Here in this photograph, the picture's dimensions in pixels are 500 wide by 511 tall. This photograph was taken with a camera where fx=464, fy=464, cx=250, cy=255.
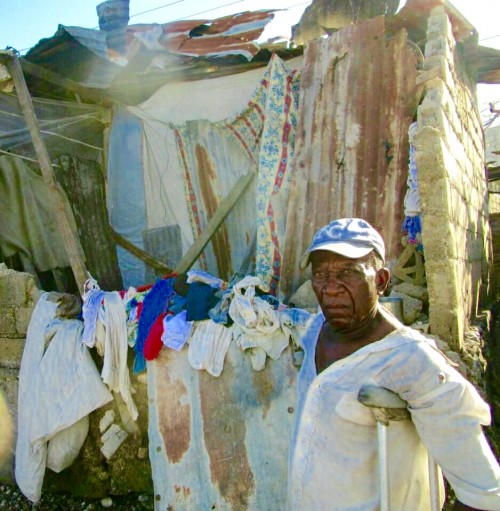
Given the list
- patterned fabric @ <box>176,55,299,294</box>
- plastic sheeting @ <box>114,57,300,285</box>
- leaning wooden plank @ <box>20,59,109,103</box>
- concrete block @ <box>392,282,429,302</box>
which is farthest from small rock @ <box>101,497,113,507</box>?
leaning wooden plank @ <box>20,59,109,103</box>

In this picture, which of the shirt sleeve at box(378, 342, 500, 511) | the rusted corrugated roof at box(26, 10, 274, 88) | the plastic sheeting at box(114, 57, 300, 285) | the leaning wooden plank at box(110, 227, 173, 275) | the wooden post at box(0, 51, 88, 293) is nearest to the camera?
the shirt sleeve at box(378, 342, 500, 511)

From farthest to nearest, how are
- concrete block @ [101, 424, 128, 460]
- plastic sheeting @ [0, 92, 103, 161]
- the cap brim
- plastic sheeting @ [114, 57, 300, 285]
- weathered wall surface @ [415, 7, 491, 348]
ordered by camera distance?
plastic sheeting @ [0, 92, 103, 161], plastic sheeting @ [114, 57, 300, 285], concrete block @ [101, 424, 128, 460], weathered wall surface @ [415, 7, 491, 348], the cap brim

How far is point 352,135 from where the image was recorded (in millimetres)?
4320

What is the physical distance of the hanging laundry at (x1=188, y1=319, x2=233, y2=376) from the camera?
3.72m

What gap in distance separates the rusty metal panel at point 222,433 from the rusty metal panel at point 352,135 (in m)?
1.08

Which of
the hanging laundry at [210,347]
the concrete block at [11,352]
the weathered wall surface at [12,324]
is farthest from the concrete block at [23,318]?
the hanging laundry at [210,347]

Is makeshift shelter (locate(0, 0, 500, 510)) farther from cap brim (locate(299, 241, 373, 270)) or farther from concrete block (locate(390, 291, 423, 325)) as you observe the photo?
cap brim (locate(299, 241, 373, 270))

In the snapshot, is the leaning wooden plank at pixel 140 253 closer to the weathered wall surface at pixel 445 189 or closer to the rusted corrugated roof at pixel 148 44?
the rusted corrugated roof at pixel 148 44

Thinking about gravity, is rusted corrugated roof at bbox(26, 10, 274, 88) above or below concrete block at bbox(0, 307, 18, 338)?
above

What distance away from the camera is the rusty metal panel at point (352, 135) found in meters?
4.07

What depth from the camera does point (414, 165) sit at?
12.3 feet

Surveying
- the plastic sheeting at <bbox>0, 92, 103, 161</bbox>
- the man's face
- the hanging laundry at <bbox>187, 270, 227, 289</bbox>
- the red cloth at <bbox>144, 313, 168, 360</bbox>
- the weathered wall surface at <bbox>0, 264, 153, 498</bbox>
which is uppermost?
the plastic sheeting at <bbox>0, 92, 103, 161</bbox>

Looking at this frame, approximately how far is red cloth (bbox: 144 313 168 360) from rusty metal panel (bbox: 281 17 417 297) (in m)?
1.26

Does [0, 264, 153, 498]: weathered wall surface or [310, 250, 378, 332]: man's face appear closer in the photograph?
[310, 250, 378, 332]: man's face
